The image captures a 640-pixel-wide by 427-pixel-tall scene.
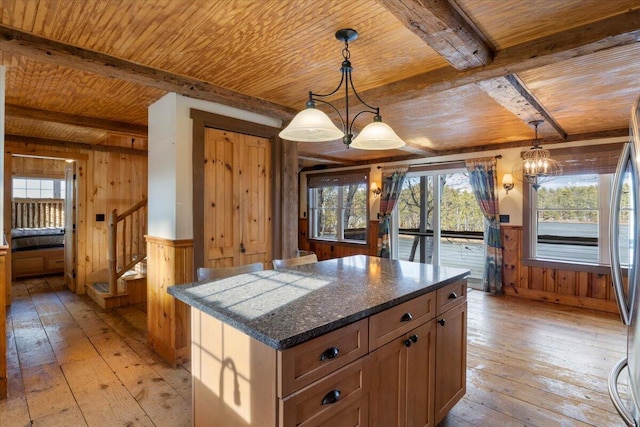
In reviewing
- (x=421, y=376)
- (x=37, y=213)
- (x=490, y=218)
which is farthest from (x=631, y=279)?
(x=37, y=213)

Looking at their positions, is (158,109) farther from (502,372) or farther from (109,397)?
(502,372)

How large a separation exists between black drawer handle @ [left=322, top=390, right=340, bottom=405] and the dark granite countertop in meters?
0.25

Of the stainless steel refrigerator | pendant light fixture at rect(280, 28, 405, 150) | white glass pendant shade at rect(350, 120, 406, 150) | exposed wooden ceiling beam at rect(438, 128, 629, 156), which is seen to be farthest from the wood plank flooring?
exposed wooden ceiling beam at rect(438, 128, 629, 156)

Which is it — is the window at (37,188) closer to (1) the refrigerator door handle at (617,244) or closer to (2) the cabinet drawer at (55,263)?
(2) the cabinet drawer at (55,263)

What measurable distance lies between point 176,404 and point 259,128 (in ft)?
8.30

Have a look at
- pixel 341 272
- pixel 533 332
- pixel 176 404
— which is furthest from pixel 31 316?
pixel 533 332

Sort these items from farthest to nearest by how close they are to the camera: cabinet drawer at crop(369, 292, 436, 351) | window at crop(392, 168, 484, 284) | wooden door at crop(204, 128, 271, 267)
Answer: window at crop(392, 168, 484, 284)
wooden door at crop(204, 128, 271, 267)
cabinet drawer at crop(369, 292, 436, 351)

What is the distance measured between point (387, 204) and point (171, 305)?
177 inches

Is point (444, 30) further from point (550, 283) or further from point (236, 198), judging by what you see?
point (550, 283)

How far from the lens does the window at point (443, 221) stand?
19.1 feet

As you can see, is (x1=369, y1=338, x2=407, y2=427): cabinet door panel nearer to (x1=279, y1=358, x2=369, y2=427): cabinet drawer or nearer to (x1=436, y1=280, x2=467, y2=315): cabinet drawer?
(x1=279, y1=358, x2=369, y2=427): cabinet drawer

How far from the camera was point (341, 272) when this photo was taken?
2.21 metres

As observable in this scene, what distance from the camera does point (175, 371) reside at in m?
2.74

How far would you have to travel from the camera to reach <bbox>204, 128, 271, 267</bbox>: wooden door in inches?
123
